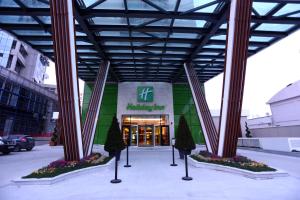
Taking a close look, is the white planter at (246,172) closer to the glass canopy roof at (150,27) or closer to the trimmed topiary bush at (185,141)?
the trimmed topiary bush at (185,141)

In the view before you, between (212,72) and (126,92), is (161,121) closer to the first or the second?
(126,92)

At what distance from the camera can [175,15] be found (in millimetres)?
11805

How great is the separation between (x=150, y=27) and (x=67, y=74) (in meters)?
6.87

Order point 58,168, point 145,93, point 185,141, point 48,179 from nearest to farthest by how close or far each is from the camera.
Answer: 1. point 48,179
2. point 58,168
3. point 185,141
4. point 145,93

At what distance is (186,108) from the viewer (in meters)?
26.7

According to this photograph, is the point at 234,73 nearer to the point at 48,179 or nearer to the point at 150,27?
the point at 150,27

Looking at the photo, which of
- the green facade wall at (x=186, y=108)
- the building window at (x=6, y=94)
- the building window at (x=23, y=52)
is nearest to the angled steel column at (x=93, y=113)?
the green facade wall at (x=186, y=108)

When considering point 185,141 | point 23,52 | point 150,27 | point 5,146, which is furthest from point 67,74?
point 23,52

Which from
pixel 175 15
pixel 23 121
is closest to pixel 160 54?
pixel 175 15

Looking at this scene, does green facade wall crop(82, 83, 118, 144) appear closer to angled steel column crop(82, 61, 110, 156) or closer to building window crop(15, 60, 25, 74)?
angled steel column crop(82, 61, 110, 156)

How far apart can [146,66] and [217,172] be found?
14.8 meters

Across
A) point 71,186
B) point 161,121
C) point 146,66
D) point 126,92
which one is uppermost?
point 146,66

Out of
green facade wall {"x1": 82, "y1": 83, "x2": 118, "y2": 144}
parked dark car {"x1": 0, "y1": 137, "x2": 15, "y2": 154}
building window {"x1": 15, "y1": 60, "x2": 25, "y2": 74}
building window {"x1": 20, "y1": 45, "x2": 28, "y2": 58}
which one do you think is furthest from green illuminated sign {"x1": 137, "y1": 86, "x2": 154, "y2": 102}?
building window {"x1": 20, "y1": 45, "x2": 28, "y2": 58}

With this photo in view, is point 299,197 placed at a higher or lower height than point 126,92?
lower
